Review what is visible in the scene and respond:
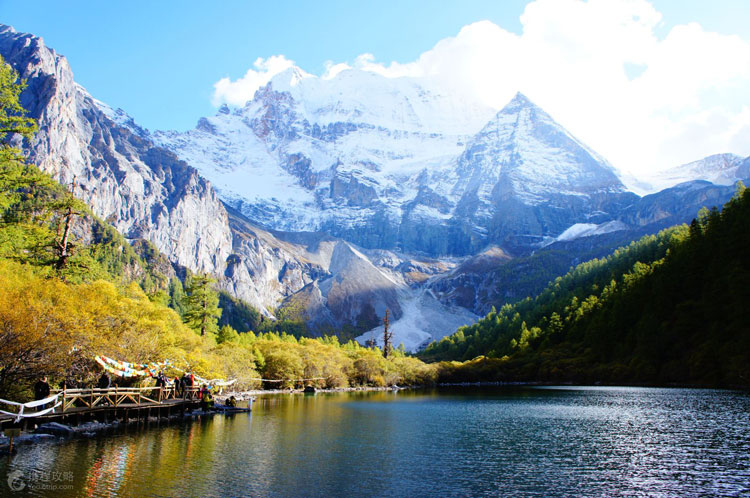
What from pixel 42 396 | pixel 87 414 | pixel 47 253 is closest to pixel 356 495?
pixel 42 396

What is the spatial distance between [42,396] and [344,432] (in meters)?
23.0

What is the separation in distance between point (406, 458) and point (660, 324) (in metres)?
93.6

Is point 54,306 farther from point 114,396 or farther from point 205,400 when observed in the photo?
point 205,400

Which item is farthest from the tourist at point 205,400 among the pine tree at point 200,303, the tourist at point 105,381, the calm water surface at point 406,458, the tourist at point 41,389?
the pine tree at point 200,303

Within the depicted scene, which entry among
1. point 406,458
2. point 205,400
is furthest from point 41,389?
point 406,458

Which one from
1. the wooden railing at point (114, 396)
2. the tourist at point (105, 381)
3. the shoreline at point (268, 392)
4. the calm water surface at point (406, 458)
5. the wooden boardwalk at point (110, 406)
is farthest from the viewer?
the shoreline at point (268, 392)

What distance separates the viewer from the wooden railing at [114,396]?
38.0 metres

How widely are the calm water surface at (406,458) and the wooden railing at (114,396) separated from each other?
327 cm

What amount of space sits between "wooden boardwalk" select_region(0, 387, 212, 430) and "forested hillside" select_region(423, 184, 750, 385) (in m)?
79.4

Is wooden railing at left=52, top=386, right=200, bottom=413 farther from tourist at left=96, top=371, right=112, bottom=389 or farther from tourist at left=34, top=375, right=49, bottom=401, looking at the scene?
tourist at left=34, top=375, right=49, bottom=401

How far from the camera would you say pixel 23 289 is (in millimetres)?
36188

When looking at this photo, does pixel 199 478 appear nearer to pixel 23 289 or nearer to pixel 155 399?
pixel 23 289

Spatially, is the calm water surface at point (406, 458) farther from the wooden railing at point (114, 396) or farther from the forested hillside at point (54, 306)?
the forested hillside at point (54, 306)

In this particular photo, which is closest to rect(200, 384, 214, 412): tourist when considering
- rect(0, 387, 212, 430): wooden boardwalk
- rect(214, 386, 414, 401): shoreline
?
rect(0, 387, 212, 430): wooden boardwalk
